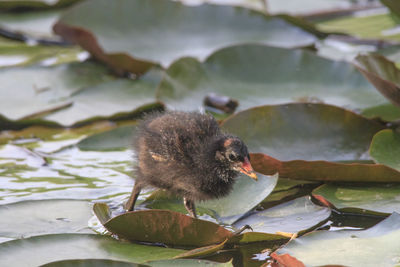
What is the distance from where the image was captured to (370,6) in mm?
5199

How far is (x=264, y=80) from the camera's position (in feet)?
12.5

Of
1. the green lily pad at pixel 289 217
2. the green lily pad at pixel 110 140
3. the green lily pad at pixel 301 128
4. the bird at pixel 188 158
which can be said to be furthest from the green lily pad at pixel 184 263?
the green lily pad at pixel 110 140

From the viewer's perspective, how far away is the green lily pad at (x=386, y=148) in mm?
2703

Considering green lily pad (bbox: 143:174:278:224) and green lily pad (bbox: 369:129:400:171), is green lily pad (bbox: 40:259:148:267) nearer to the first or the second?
green lily pad (bbox: 143:174:278:224)

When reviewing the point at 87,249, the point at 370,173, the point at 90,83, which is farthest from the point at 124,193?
the point at 90,83

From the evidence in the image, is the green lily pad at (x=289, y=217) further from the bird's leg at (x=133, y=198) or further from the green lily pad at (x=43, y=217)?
the green lily pad at (x=43, y=217)

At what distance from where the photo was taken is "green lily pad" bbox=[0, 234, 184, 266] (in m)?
2.12

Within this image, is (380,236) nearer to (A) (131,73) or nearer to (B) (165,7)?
(A) (131,73)

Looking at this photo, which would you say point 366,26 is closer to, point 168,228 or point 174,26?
point 174,26

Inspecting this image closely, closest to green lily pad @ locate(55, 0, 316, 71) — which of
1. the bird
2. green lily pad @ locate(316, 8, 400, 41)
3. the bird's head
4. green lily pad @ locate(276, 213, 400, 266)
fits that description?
green lily pad @ locate(316, 8, 400, 41)

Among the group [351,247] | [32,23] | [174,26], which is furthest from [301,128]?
[32,23]

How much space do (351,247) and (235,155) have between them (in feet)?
1.99

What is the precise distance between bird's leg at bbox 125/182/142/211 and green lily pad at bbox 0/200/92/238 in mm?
165

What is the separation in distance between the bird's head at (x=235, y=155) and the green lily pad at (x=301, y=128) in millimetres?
382
